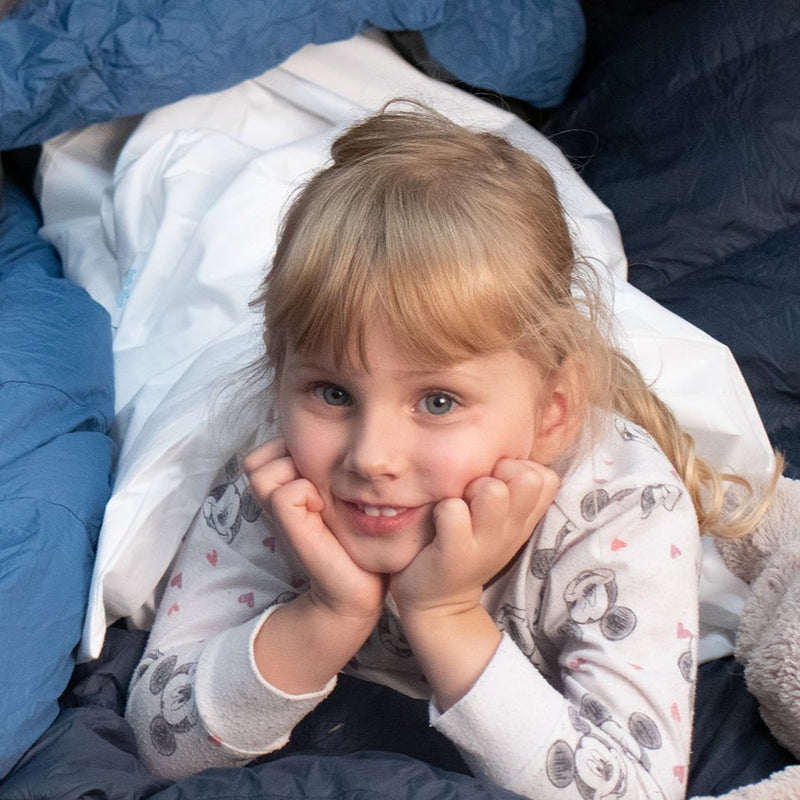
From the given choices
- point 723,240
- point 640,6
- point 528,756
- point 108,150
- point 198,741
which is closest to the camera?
point 528,756

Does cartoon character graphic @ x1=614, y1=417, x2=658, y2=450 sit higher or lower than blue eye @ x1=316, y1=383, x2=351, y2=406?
lower

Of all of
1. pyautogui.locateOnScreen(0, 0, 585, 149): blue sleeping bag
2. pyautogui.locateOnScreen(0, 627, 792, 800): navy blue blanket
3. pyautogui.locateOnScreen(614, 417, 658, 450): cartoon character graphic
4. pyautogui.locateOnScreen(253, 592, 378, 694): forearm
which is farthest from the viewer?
pyautogui.locateOnScreen(0, 0, 585, 149): blue sleeping bag

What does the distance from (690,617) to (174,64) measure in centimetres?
97

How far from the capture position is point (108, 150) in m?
1.73

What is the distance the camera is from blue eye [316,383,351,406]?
92cm

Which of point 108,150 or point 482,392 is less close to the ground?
point 482,392

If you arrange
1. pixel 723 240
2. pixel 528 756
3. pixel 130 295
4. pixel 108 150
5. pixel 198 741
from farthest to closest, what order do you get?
pixel 108 150 → pixel 723 240 → pixel 130 295 → pixel 198 741 → pixel 528 756

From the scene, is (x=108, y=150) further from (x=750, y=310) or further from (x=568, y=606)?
(x=568, y=606)

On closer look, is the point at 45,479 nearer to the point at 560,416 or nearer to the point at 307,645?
the point at 307,645

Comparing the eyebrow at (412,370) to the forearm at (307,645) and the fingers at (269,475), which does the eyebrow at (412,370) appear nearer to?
the fingers at (269,475)

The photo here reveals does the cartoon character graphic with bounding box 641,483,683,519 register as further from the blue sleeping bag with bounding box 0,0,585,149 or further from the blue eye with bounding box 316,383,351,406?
the blue sleeping bag with bounding box 0,0,585,149

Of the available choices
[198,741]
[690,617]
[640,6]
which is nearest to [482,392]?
[690,617]

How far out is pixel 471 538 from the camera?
907 mm

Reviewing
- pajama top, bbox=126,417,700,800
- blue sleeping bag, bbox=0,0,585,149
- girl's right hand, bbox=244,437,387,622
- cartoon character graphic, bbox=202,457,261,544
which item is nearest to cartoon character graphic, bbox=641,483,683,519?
pajama top, bbox=126,417,700,800
